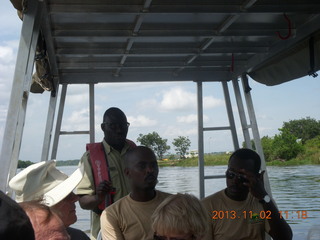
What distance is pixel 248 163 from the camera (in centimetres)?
333

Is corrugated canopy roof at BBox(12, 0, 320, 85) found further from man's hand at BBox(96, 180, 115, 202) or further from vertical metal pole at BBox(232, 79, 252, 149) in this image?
man's hand at BBox(96, 180, 115, 202)

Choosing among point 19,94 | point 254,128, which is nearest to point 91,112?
point 254,128


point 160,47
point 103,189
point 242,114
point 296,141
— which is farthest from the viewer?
point 296,141

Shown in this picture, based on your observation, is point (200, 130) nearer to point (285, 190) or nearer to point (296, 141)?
point (285, 190)

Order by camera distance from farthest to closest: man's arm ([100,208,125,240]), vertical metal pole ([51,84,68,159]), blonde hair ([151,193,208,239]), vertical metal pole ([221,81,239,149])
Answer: vertical metal pole ([221,81,239,149]) < vertical metal pole ([51,84,68,159]) < man's arm ([100,208,125,240]) < blonde hair ([151,193,208,239])

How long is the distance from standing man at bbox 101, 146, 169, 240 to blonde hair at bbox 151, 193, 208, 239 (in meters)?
0.79

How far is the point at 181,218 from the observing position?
200 centimetres

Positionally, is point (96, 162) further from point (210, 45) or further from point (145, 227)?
point (210, 45)

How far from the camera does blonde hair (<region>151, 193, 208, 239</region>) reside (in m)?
1.98

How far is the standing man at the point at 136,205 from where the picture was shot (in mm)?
2914

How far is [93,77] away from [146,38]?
1.22m

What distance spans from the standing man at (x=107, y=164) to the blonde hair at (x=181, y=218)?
58.5 inches

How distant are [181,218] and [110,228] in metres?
1.06

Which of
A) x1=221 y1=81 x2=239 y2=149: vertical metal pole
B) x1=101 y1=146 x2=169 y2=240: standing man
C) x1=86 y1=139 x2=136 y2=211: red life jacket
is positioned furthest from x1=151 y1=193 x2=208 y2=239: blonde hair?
x1=221 y1=81 x2=239 y2=149: vertical metal pole
